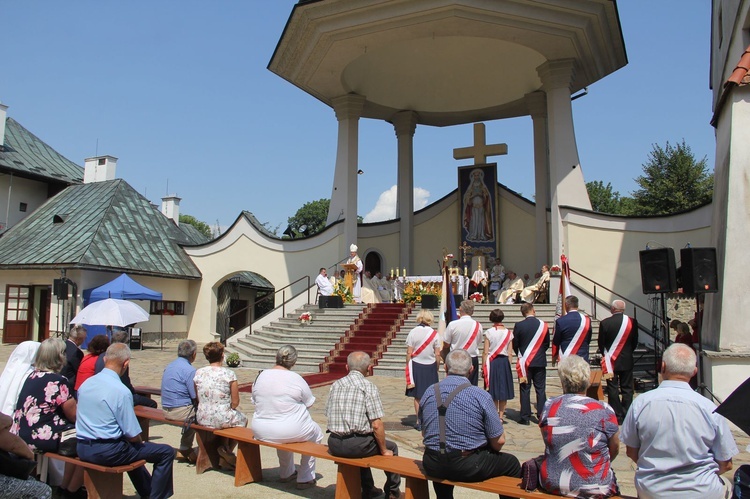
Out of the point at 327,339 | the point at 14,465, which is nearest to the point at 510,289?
the point at 327,339

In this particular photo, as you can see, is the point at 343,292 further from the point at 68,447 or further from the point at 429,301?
the point at 68,447

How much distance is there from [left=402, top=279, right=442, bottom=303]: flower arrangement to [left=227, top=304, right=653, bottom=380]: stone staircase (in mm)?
997

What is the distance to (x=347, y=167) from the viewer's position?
74.9ft

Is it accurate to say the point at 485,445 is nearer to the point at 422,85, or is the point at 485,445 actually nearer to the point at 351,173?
the point at 351,173

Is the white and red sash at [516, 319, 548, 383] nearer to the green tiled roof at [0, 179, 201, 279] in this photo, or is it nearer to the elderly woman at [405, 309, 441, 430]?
the elderly woman at [405, 309, 441, 430]

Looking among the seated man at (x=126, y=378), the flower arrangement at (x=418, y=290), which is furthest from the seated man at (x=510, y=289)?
the seated man at (x=126, y=378)

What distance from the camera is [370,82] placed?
2373 centimetres

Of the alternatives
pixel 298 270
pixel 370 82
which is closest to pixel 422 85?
pixel 370 82

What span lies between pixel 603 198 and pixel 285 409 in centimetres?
5323

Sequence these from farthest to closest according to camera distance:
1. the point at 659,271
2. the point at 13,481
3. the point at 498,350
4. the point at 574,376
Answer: the point at 659,271
the point at 498,350
the point at 574,376
the point at 13,481

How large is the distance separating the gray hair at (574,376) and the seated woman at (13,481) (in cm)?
336

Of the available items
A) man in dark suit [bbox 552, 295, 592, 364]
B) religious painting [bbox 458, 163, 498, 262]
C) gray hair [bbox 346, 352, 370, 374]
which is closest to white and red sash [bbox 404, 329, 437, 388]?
man in dark suit [bbox 552, 295, 592, 364]

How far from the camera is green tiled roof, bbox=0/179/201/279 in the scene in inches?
855

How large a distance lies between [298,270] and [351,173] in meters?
4.23
